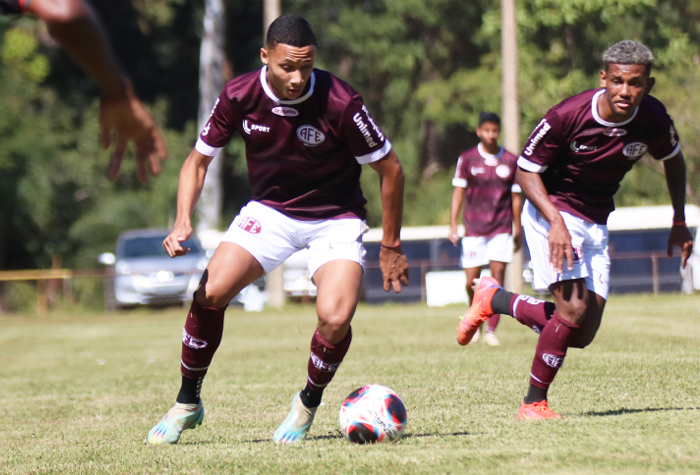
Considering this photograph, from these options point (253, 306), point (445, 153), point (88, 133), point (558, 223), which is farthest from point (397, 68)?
point (558, 223)

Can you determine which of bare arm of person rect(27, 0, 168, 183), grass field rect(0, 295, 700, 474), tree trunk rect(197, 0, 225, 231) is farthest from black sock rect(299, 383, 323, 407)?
tree trunk rect(197, 0, 225, 231)

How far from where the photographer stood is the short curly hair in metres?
5.59

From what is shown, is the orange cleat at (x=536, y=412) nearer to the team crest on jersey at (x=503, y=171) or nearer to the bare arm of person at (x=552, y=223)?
the bare arm of person at (x=552, y=223)

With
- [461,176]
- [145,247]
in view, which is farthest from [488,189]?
[145,247]

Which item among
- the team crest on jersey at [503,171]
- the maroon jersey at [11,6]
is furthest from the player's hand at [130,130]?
the team crest on jersey at [503,171]

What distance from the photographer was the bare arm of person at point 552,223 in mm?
5594

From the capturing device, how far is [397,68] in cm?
3741

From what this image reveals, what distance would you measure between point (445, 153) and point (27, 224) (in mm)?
16275

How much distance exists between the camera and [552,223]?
18.6 feet

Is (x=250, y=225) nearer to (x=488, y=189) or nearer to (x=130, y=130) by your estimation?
(x=130, y=130)

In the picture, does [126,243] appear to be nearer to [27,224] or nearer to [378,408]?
[27,224]

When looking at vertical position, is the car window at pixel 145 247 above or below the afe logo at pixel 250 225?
below

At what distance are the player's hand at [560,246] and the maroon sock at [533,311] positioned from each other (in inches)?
29.7

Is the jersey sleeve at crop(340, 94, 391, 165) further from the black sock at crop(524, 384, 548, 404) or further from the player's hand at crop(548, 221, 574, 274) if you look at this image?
the black sock at crop(524, 384, 548, 404)
